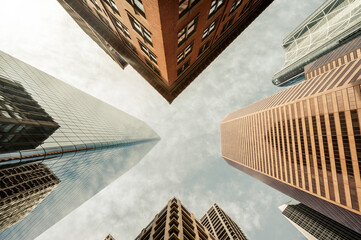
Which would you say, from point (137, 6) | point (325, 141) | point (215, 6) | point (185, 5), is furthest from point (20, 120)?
point (325, 141)

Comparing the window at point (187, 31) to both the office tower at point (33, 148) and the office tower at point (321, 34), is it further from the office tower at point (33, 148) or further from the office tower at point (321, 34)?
the office tower at point (321, 34)

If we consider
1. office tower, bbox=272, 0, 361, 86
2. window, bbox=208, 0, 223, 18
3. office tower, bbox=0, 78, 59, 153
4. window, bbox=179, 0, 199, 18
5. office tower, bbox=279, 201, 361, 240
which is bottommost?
office tower, bbox=279, 201, 361, 240

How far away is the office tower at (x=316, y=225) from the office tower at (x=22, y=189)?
15486 centimetres

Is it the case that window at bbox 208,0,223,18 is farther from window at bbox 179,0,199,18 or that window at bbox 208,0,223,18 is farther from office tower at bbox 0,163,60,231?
office tower at bbox 0,163,60,231

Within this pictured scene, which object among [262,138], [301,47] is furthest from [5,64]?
[301,47]

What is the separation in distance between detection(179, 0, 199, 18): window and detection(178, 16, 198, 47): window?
226cm

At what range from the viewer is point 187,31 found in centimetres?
1708

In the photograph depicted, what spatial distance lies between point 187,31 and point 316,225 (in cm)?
16161

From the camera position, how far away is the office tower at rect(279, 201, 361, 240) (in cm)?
10230

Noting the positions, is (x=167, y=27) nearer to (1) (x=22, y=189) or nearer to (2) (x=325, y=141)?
(1) (x=22, y=189)

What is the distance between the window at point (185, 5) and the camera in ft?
41.2

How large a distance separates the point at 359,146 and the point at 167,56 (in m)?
49.6

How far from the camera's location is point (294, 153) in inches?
2400

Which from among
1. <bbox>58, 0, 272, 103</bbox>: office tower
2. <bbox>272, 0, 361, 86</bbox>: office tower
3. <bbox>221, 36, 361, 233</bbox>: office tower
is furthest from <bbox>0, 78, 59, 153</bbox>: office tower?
<bbox>272, 0, 361, 86</bbox>: office tower
